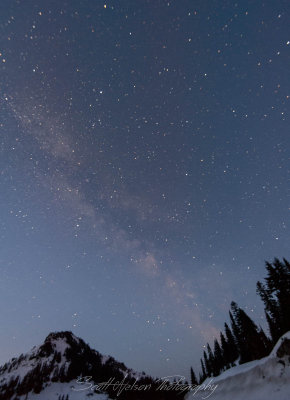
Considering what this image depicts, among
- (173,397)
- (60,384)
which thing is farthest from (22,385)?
(173,397)

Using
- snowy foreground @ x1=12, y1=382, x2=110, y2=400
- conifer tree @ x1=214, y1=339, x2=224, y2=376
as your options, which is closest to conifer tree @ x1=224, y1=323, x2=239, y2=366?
conifer tree @ x1=214, y1=339, x2=224, y2=376

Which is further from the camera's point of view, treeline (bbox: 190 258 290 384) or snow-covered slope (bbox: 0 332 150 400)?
snow-covered slope (bbox: 0 332 150 400)

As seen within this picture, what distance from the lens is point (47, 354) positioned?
84.8 meters

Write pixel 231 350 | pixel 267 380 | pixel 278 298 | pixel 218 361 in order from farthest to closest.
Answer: pixel 218 361, pixel 231 350, pixel 278 298, pixel 267 380

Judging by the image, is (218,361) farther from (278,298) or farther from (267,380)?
(267,380)

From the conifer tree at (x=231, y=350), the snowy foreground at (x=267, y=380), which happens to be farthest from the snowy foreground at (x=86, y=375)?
the conifer tree at (x=231, y=350)

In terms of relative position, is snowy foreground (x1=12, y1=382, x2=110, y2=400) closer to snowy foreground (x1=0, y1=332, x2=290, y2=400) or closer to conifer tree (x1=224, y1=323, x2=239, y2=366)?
snowy foreground (x1=0, y1=332, x2=290, y2=400)

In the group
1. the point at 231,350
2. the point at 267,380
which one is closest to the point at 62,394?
the point at 231,350

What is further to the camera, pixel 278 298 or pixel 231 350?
pixel 231 350

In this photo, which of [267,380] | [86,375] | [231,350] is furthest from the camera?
[86,375]

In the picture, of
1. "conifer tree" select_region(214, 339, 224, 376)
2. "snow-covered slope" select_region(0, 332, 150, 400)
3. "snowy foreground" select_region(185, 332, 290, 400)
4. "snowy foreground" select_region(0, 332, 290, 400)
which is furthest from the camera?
"conifer tree" select_region(214, 339, 224, 376)

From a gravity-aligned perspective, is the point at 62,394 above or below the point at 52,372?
below

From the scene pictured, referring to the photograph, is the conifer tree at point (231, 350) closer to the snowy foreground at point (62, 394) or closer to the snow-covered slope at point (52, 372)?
the snow-covered slope at point (52, 372)

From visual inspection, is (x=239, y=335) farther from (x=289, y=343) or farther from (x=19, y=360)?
(x=19, y=360)
